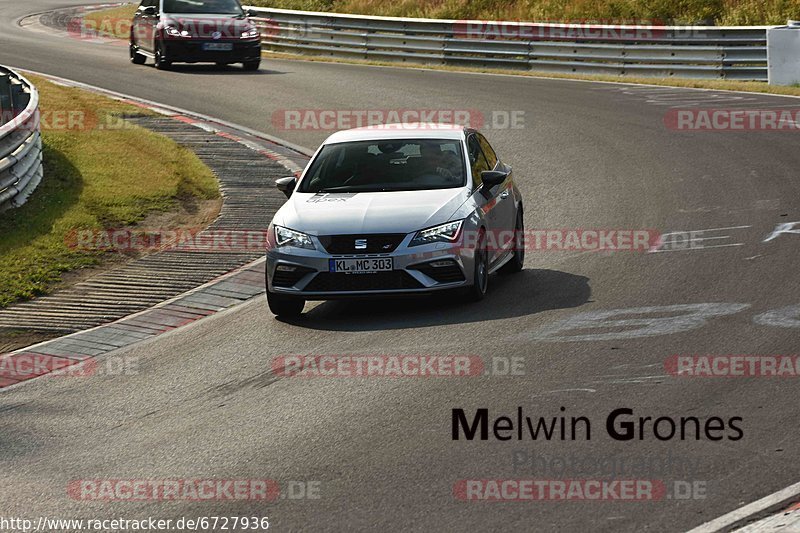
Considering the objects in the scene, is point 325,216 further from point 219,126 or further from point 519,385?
point 219,126

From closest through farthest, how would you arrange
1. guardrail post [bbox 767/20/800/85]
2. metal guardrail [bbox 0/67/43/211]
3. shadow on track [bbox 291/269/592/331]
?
shadow on track [bbox 291/269/592/331], metal guardrail [bbox 0/67/43/211], guardrail post [bbox 767/20/800/85]

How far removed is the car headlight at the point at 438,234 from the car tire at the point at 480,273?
254 millimetres

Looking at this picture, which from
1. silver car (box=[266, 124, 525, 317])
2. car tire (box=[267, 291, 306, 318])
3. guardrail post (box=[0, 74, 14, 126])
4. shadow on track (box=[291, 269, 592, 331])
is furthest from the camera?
guardrail post (box=[0, 74, 14, 126])

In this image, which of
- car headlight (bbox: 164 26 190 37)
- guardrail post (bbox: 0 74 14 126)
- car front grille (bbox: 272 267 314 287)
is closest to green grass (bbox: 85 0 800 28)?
car headlight (bbox: 164 26 190 37)

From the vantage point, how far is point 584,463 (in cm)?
739

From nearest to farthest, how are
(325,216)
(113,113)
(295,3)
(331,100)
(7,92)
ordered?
(325,216) < (7,92) < (113,113) < (331,100) < (295,3)

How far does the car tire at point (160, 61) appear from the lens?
3056 centimetres

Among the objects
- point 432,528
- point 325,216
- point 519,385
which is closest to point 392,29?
point 325,216

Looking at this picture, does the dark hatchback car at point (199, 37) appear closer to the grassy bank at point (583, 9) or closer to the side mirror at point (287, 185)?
the grassy bank at point (583, 9)

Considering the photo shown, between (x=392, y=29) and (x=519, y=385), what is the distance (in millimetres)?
26627

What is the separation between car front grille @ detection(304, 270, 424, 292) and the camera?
11.4m

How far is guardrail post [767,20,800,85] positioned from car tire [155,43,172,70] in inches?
532

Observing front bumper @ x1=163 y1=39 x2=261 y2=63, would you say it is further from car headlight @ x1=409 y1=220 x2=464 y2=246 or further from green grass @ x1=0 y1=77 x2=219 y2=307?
car headlight @ x1=409 y1=220 x2=464 y2=246

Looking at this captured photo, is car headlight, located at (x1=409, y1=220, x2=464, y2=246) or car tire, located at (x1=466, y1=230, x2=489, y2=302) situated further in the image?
car tire, located at (x1=466, y1=230, x2=489, y2=302)
